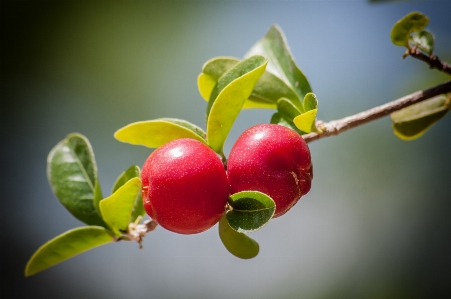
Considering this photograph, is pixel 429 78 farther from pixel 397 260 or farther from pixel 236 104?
pixel 236 104

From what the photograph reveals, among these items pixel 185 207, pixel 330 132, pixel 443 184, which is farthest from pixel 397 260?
pixel 185 207

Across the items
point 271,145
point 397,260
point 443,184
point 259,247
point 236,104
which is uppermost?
point 443,184

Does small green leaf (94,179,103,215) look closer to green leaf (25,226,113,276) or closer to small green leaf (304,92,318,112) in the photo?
green leaf (25,226,113,276)

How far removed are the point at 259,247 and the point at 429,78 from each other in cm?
249

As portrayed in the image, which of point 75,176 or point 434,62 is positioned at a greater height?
point 434,62

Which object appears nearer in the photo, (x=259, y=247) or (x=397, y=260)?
(x=259, y=247)

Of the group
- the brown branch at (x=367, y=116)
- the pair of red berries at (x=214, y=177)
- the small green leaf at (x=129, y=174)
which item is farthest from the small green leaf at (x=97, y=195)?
the brown branch at (x=367, y=116)

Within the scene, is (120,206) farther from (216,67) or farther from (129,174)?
(216,67)

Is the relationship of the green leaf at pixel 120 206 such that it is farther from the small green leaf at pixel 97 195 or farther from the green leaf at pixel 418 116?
the green leaf at pixel 418 116

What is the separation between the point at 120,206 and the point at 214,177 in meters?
0.29

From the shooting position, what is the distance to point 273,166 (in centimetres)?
82

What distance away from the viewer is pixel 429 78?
2.95m

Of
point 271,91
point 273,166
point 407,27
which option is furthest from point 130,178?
point 407,27

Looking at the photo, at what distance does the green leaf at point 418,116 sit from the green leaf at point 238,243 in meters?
0.60
